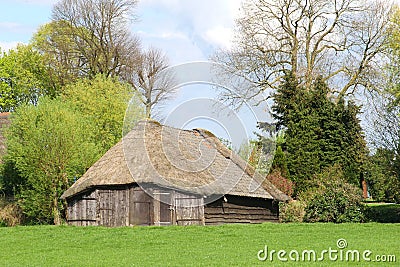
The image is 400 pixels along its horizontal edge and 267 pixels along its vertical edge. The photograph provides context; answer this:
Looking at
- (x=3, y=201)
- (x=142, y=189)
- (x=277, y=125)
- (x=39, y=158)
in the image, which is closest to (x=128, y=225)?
(x=142, y=189)

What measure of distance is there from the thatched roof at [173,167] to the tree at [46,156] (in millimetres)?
1984

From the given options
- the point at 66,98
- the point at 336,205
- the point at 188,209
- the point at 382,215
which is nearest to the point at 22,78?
the point at 66,98

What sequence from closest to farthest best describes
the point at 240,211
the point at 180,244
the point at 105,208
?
the point at 180,244 < the point at 105,208 < the point at 240,211

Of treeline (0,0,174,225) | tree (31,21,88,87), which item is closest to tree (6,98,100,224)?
treeline (0,0,174,225)

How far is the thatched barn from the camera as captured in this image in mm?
28094

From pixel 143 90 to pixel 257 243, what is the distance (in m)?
26.7

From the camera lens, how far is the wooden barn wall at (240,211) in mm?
29250

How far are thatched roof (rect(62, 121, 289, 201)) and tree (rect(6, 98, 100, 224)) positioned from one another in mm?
1984

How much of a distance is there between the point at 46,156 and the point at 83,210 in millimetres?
3664

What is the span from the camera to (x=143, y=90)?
44875 millimetres

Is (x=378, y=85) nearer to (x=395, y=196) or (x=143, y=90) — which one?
(x=395, y=196)

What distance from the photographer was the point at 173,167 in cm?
2914

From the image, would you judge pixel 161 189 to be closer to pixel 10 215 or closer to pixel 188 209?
pixel 188 209

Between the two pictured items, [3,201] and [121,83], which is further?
[121,83]
